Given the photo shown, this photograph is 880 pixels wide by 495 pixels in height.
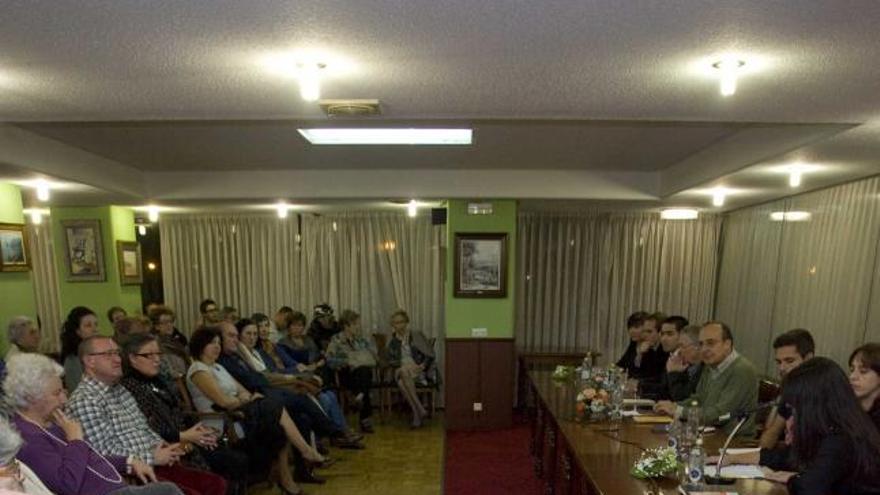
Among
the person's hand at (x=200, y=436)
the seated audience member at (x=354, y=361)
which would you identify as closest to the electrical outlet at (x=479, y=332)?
the seated audience member at (x=354, y=361)

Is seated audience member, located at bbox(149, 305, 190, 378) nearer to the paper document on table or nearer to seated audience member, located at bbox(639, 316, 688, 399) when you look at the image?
the paper document on table

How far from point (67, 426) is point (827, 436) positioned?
10.5ft

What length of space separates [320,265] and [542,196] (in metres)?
3.02

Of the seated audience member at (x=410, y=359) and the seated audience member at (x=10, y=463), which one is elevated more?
the seated audience member at (x=10, y=463)

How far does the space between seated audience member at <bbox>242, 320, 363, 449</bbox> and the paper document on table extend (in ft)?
10.1

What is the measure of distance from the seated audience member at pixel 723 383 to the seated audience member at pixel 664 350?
2.23 feet

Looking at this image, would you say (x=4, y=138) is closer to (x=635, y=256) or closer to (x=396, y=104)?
(x=396, y=104)

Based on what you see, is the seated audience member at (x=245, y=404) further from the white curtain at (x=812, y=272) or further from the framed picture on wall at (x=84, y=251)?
the white curtain at (x=812, y=272)

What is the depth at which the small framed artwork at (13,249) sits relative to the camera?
11.7ft

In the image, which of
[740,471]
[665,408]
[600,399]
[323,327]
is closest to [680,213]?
[665,408]

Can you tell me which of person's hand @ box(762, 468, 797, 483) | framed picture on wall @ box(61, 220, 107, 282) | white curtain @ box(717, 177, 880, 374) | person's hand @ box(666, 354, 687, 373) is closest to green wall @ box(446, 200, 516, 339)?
person's hand @ box(666, 354, 687, 373)

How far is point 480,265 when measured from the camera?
504 centimetres

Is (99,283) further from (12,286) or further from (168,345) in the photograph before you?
(168,345)

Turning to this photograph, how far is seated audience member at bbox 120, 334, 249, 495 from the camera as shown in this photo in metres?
2.77
